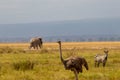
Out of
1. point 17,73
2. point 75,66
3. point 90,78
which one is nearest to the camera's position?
point 75,66

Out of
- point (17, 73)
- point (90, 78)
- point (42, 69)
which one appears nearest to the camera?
point (90, 78)

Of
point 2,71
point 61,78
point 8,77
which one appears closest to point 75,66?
point 61,78

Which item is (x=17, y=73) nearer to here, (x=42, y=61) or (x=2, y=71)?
(x=2, y=71)

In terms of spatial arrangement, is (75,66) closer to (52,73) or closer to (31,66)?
(52,73)

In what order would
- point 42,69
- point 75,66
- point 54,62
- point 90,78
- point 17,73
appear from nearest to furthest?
point 75,66, point 90,78, point 17,73, point 42,69, point 54,62

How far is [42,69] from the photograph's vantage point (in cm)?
2477

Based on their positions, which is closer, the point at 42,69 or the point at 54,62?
the point at 42,69

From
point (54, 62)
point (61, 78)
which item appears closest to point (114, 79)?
point (61, 78)

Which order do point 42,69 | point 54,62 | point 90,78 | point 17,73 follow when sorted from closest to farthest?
1. point 90,78
2. point 17,73
3. point 42,69
4. point 54,62

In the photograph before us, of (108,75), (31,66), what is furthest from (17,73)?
(108,75)

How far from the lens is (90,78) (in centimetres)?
2094

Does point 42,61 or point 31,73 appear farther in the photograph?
point 42,61

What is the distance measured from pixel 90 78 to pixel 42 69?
445cm

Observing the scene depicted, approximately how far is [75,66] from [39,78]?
8.98 feet
